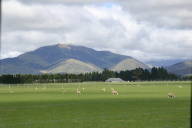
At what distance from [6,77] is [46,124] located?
147 m

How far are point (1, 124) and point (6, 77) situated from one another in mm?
146046

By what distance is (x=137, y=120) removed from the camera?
72.7 feet

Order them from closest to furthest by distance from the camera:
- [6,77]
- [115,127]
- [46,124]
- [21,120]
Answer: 1. [115,127]
2. [46,124]
3. [21,120]
4. [6,77]

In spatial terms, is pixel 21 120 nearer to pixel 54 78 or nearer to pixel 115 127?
pixel 115 127

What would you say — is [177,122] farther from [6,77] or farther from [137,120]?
[6,77]

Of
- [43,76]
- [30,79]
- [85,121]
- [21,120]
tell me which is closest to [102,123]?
[85,121]

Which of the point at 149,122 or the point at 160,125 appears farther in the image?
the point at 149,122

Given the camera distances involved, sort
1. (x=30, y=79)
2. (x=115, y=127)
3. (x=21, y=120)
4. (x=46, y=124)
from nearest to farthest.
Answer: (x=115, y=127) → (x=46, y=124) → (x=21, y=120) → (x=30, y=79)

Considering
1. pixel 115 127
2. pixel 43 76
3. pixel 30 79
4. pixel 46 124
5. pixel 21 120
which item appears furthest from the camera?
pixel 43 76

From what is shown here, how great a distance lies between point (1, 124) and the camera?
21.1 meters

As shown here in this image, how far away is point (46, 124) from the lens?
20.9 m

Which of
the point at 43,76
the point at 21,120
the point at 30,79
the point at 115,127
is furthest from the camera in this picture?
the point at 43,76

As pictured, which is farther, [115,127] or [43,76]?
[43,76]

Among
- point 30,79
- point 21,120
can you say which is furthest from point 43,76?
point 21,120
